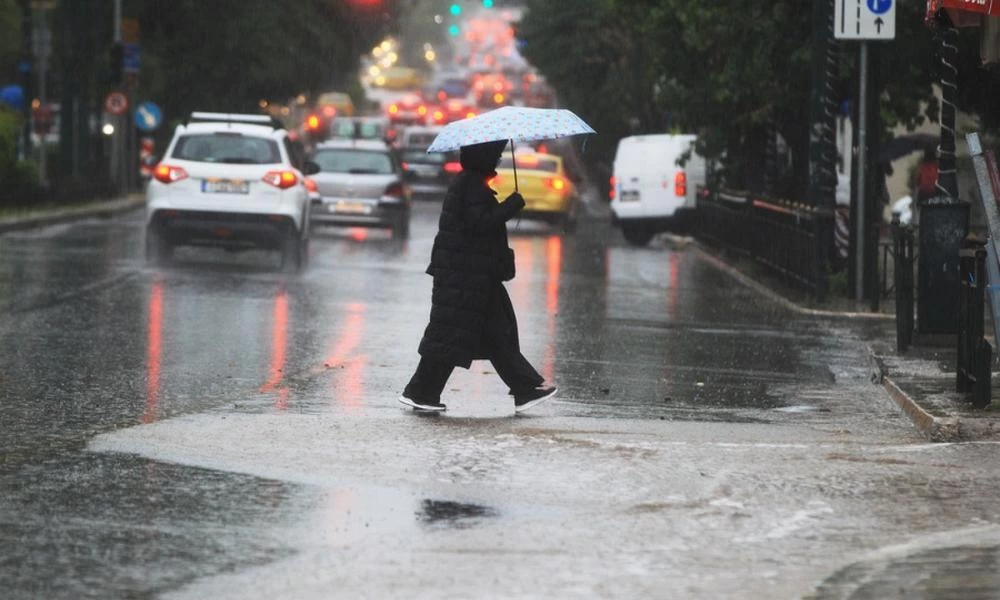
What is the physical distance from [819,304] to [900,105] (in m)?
6.53

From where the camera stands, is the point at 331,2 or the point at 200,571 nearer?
the point at 200,571

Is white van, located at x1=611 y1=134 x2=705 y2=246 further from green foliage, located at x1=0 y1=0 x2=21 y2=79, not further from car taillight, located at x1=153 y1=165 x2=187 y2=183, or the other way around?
green foliage, located at x1=0 y1=0 x2=21 y2=79

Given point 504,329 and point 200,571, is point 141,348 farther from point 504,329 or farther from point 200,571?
point 200,571

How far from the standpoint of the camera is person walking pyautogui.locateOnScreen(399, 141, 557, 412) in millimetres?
12039

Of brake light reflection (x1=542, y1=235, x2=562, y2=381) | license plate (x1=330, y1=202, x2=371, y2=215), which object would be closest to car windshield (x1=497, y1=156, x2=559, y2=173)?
brake light reflection (x1=542, y1=235, x2=562, y2=381)

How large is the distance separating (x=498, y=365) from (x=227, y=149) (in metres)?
13.8

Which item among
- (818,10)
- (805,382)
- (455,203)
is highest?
(818,10)

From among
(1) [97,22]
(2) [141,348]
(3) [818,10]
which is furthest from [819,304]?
(1) [97,22]

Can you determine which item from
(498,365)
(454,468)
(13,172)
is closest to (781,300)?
(498,365)

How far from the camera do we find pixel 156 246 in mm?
25531

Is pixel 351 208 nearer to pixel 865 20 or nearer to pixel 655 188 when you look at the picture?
pixel 655 188

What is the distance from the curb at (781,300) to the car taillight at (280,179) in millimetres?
5468

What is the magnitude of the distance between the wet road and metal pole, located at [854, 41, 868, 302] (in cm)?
323

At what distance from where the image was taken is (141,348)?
1548 centimetres
